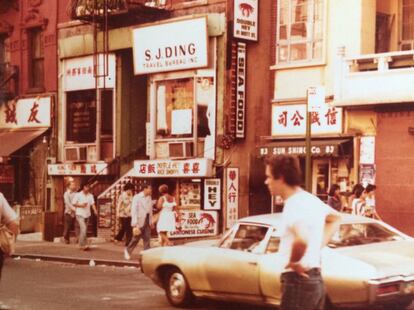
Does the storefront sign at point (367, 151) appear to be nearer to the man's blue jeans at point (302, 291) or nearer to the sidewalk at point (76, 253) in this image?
the sidewalk at point (76, 253)

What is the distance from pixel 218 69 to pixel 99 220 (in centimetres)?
553

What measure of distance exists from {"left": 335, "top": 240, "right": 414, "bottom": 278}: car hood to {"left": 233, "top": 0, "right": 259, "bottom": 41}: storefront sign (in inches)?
506

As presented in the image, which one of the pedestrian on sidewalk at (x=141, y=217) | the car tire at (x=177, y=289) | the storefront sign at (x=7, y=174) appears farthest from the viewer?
the storefront sign at (x=7, y=174)

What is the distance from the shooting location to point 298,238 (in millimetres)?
5918

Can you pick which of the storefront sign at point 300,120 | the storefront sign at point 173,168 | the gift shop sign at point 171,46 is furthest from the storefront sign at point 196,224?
the gift shop sign at point 171,46

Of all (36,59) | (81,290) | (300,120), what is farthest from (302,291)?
(36,59)

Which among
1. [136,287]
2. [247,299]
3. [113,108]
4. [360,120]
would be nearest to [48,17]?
[113,108]

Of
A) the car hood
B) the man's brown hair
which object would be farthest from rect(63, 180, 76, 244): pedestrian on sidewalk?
the man's brown hair

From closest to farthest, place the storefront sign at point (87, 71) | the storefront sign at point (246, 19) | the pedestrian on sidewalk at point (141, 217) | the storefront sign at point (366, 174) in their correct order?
1. the pedestrian on sidewalk at point (141, 217)
2. the storefront sign at point (366, 174)
3. the storefront sign at point (246, 19)
4. the storefront sign at point (87, 71)

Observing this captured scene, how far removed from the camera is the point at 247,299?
35.6 ft

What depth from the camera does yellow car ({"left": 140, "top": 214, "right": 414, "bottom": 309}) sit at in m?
9.78

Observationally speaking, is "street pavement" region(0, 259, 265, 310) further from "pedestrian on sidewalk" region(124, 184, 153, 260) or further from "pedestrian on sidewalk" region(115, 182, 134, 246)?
"pedestrian on sidewalk" region(115, 182, 134, 246)

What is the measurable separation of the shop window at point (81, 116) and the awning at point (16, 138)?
117 centimetres

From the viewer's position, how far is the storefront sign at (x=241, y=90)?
75.7 feet
